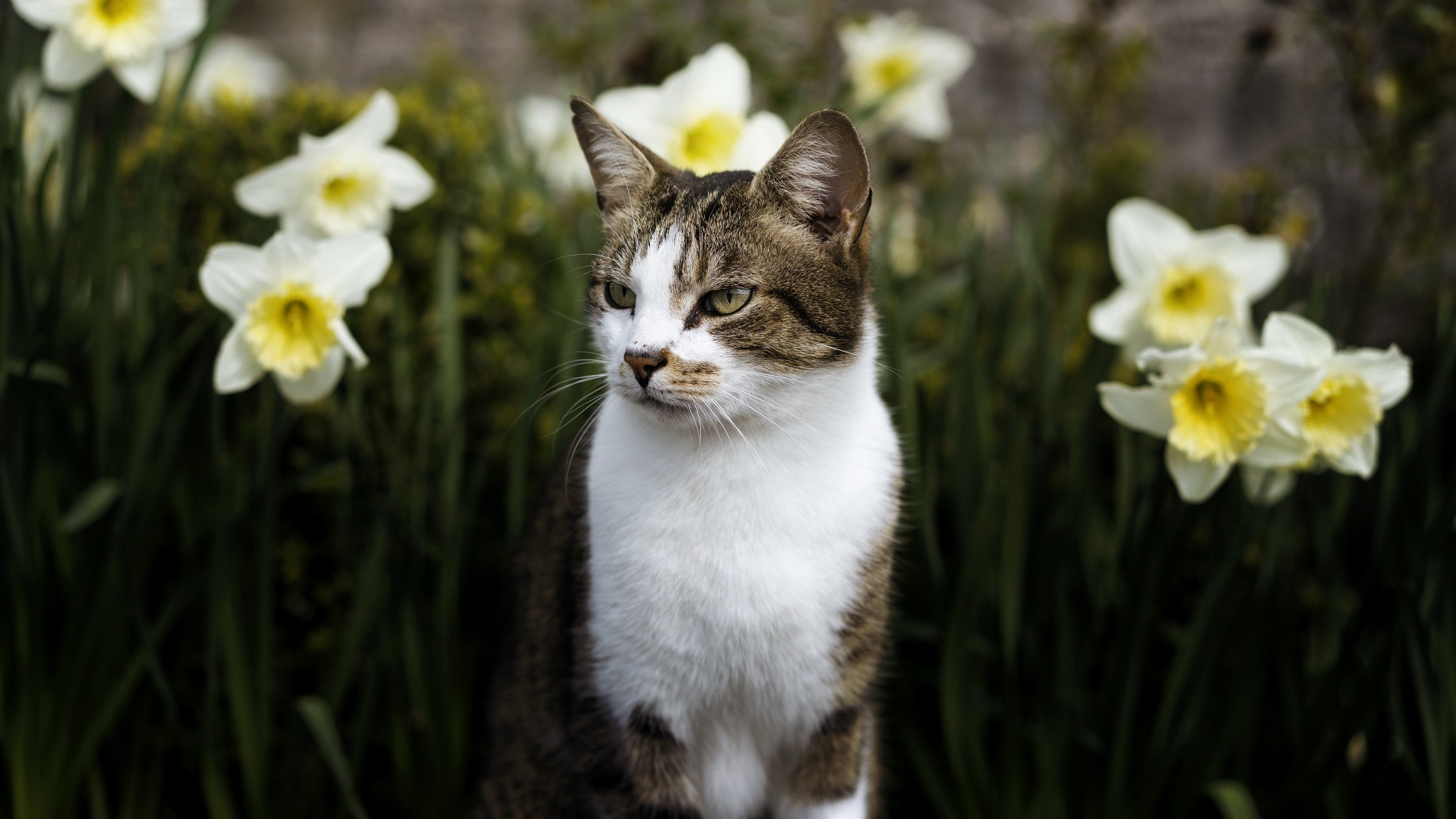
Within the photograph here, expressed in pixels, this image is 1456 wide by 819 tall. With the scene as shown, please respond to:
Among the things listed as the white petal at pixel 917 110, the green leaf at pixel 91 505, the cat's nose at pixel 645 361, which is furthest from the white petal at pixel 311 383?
the white petal at pixel 917 110

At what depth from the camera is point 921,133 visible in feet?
9.77

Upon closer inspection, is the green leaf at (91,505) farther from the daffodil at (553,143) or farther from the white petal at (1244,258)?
A: the white petal at (1244,258)

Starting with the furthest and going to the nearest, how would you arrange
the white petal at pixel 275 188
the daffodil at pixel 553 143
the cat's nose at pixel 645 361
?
the daffodil at pixel 553 143, the white petal at pixel 275 188, the cat's nose at pixel 645 361

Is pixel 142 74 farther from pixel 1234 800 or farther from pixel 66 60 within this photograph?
pixel 1234 800

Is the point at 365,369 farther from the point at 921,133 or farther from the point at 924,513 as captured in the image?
the point at 921,133

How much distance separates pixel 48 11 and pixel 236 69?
10.2ft

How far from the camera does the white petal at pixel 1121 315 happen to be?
2072 millimetres

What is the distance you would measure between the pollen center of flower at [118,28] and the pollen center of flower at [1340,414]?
7.57 ft

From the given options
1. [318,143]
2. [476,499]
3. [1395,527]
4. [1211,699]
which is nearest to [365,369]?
[476,499]

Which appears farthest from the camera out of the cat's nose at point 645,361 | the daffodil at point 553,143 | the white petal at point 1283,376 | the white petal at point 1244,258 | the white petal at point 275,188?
the daffodil at point 553,143

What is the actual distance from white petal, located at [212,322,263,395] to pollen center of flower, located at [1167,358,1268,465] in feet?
5.41

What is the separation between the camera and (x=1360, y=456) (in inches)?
72.7

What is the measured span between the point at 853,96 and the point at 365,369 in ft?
5.21

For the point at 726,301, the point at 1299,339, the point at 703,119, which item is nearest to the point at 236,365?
the point at 726,301
